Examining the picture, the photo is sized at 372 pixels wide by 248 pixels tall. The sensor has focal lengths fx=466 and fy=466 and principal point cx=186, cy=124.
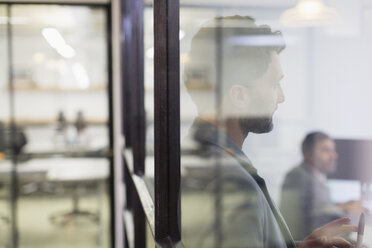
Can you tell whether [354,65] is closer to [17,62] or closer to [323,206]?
[323,206]

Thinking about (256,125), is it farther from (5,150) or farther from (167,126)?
(5,150)

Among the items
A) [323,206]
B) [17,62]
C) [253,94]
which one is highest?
[17,62]

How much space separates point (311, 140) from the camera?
22.1 inches

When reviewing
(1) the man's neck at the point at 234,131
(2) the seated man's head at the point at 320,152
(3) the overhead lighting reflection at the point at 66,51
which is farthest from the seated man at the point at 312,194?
(3) the overhead lighting reflection at the point at 66,51

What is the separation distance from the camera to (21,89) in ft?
13.5

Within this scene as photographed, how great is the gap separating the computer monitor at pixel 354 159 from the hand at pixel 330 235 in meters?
0.05

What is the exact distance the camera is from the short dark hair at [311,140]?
507 millimetres

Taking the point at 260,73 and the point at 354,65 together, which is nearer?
the point at 354,65

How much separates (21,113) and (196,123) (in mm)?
3068

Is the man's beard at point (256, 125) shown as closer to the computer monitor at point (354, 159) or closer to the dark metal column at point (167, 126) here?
the computer monitor at point (354, 159)

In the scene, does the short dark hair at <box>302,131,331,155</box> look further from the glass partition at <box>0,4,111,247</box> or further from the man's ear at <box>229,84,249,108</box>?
the glass partition at <box>0,4,111,247</box>

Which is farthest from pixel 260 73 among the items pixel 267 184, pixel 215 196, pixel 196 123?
pixel 215 196

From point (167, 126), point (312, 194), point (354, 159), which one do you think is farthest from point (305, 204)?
point (167, 126)

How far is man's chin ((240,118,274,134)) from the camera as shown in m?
0.63
